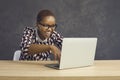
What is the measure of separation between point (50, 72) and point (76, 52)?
0.94 feet

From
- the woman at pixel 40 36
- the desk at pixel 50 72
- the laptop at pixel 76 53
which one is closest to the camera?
the desk at pixel 50 72

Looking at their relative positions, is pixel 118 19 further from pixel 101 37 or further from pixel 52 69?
pixel 52 69

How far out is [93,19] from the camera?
4383 mm

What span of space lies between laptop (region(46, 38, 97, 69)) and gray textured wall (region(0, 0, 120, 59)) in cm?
183

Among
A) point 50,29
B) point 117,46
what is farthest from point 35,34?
point 117,46

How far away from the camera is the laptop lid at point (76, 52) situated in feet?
7.20

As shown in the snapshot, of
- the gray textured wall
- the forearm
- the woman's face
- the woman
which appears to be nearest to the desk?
the forearm

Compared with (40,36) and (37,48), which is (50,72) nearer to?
(37,48)

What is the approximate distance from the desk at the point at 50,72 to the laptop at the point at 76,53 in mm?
53

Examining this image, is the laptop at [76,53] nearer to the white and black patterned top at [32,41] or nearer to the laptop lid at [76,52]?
the laptop lid at [76,52]

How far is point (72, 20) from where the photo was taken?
14.2 ft

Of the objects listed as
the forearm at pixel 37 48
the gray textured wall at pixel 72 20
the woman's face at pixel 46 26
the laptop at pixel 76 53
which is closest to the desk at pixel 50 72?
the laptop at pixel 76 53

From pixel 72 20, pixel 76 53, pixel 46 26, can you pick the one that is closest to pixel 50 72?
pixel 76 53

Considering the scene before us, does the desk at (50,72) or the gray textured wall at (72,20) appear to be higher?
the gray textured wall at (72,20)
